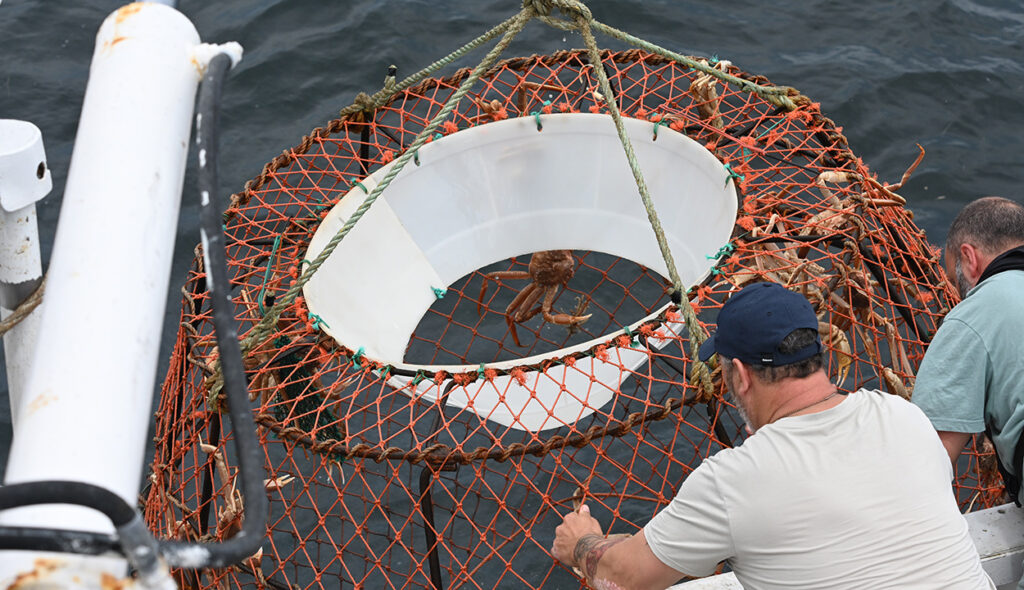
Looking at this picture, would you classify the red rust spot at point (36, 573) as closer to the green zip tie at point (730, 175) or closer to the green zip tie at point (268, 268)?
the green zip tie at point (268, 268)

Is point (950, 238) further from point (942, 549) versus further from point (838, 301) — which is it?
point (942, 549)

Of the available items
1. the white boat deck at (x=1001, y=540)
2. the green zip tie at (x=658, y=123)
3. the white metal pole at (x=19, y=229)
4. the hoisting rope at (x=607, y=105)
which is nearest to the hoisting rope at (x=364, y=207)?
the hoisting rope at (x=607, y=105)

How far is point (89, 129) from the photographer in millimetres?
1283

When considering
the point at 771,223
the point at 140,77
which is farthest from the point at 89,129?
the point at 771,223

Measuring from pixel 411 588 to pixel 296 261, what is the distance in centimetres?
158

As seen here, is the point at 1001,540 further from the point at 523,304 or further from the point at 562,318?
the point at 523,304

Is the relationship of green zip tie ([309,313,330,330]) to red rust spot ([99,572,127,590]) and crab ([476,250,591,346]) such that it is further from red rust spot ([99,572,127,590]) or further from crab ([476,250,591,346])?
red rust spot ([99,572,127,590])

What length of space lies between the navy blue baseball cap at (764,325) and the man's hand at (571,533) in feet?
1.79

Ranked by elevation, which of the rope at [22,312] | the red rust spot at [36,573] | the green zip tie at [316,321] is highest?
the red rust spot at [36,573]

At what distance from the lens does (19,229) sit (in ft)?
7.06

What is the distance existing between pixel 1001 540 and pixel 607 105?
4.91ft

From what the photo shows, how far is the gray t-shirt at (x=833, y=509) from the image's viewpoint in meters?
1.95

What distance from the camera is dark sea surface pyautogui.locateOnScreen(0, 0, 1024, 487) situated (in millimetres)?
5496

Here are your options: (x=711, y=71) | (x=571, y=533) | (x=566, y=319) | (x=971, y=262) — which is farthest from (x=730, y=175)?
(x=571, y=533)
